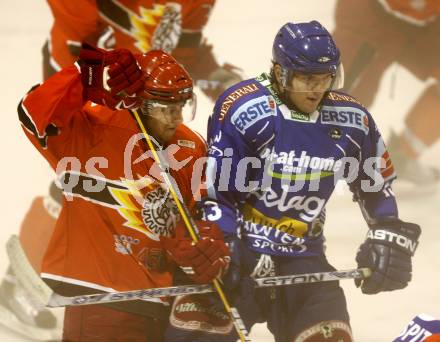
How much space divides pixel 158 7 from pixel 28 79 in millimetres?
1501

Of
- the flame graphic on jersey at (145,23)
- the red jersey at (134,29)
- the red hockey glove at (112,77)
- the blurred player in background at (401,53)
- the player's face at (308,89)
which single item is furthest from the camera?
the blurred player in background at (401,53)

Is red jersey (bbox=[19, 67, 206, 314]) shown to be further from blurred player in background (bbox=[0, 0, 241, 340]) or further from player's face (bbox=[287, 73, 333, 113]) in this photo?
blurred player in background (bbox=[0, 0, 241, 340])

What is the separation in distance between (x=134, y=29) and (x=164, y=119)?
1.33m

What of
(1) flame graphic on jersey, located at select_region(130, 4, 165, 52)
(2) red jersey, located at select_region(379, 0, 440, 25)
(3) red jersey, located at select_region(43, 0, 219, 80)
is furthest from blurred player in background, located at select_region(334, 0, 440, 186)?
(1) flame graphic on jersey, located at select_region(130, 4, 165, 52)

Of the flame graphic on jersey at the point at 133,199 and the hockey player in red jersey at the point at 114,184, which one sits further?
the flame graphic on jersey at the point at 133,199

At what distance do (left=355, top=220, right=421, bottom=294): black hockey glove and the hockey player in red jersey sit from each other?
1.37 ft

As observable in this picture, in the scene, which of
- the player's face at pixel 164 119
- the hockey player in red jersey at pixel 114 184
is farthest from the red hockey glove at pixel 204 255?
the player's face at pixel 164 119

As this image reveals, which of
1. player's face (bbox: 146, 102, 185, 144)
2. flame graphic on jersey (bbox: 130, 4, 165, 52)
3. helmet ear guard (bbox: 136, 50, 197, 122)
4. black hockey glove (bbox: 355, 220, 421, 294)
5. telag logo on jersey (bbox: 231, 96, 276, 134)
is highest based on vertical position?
helmet ear guard (bbox: 136, 50, 197, 122)

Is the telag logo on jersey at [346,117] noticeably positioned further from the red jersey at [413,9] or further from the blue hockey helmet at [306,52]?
the red jersey at [413,9]

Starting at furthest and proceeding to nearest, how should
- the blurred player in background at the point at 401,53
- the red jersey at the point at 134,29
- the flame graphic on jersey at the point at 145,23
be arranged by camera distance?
the blurred player in background at the point at 401,53
the flame graphic on jersey at the point at 145,23
the red jersey at the point at 134,29

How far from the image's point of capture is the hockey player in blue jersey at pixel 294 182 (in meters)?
2.97

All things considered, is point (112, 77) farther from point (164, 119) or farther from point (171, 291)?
point (171, 291)

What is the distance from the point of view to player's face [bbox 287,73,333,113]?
2.97 meters

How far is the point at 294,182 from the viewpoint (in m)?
3.03
